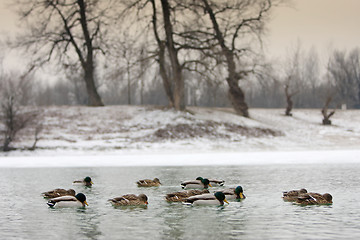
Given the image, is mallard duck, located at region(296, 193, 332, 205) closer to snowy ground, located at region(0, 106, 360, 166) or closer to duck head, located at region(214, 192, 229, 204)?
duck head, located at region(214, 192, 229, 204)

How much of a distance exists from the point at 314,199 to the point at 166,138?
24.3 m

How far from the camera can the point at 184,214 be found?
11.5m

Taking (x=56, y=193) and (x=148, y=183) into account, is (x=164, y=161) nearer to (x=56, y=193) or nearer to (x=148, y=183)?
(x=148, y=183)

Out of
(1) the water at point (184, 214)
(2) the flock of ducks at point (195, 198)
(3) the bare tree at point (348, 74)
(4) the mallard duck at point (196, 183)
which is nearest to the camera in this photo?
(1) the water at point (184, 214)

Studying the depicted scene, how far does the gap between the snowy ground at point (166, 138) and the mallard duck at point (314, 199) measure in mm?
12995

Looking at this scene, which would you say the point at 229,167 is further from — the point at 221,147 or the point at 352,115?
the point at 352,115

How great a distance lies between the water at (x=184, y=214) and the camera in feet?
30.7

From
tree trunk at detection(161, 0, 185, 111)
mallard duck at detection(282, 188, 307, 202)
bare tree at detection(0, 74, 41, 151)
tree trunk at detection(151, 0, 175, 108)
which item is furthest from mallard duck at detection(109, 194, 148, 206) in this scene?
tree trunk at detection(151, 0, 175, 108)

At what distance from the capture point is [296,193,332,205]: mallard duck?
12109mm

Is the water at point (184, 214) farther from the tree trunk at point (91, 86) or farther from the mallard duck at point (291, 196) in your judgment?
the tree trunk at point (91, 86)

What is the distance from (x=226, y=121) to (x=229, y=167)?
1929 cm

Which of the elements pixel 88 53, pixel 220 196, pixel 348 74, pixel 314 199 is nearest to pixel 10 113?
pixel 88 53

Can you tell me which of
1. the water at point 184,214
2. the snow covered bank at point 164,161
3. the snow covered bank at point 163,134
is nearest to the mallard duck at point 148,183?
the water at point 184,214

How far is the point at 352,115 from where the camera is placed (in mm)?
56625
